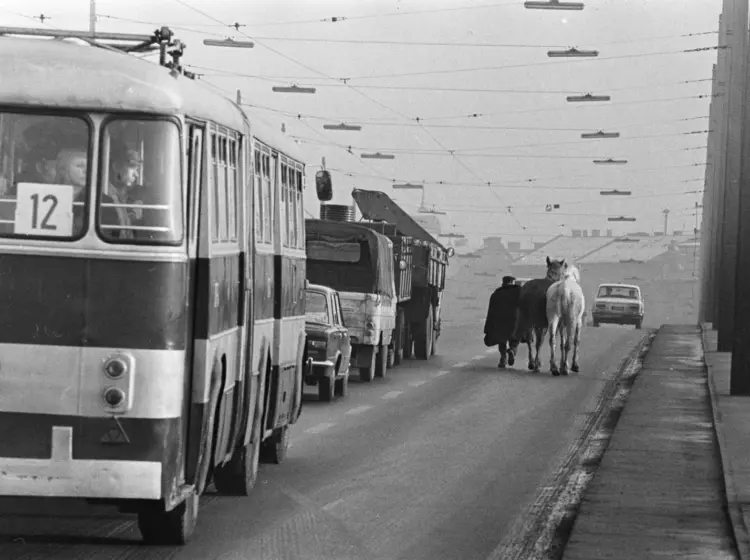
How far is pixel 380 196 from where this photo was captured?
45.0m

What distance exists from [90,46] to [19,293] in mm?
1504

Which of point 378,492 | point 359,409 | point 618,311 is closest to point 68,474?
point 378,492

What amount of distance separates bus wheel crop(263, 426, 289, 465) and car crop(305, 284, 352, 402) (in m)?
6.97

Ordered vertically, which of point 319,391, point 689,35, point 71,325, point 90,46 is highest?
point 689,35

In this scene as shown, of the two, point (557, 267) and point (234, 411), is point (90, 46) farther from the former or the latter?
point (557, 267)

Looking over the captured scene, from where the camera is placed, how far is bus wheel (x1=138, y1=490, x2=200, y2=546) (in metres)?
11.5

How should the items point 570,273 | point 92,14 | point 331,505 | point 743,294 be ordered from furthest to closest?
point 92,14, point 570,273, point 743,294, point 331,505

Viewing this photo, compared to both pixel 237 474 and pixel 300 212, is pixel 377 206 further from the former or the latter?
pixel 237 474

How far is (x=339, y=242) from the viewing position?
99.7 feet

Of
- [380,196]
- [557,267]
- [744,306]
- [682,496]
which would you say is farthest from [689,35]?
[682,496]

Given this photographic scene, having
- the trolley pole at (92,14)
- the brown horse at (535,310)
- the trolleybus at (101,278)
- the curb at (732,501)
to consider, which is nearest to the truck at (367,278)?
the brown horse at (535,310)

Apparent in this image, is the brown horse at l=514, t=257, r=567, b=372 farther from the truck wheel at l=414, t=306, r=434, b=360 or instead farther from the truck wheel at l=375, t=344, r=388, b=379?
the truck wheel at l=375, t=344, r=388, b=379

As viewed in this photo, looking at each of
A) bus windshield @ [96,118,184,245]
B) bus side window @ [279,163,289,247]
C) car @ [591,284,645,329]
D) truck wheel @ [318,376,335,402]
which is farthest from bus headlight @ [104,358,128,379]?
car @ [591,284,645,329]

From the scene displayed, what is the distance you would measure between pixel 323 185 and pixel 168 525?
9.75 meters
